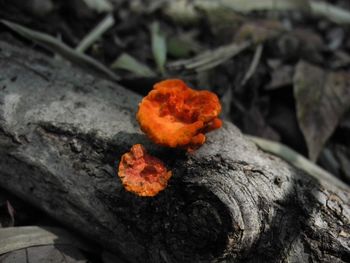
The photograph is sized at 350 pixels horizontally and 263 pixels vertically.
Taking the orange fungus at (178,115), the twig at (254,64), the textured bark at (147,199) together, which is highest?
the twig at (254,64)

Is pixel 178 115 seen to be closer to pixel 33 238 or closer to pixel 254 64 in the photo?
pixel 33 238

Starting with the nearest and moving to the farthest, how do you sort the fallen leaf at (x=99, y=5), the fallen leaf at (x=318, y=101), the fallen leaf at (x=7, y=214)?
A: the fallen leaf at (x=7, y=214) → the fallen leaf at (x=318, y=101) → the fallen leaf at (x=99, y=5)

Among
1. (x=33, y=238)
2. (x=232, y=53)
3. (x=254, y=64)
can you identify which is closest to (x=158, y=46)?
(x=232, y=53)

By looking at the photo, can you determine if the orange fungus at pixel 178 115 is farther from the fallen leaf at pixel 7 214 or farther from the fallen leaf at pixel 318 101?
the fallen leaf at pixel 318 101

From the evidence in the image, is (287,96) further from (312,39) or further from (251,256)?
(251,256)

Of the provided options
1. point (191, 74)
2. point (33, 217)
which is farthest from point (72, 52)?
point (33, 217)

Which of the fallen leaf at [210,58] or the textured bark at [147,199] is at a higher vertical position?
the fallen leaf at [210,58]

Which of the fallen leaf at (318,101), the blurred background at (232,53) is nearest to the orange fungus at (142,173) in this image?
the blurred background at (232,53)
